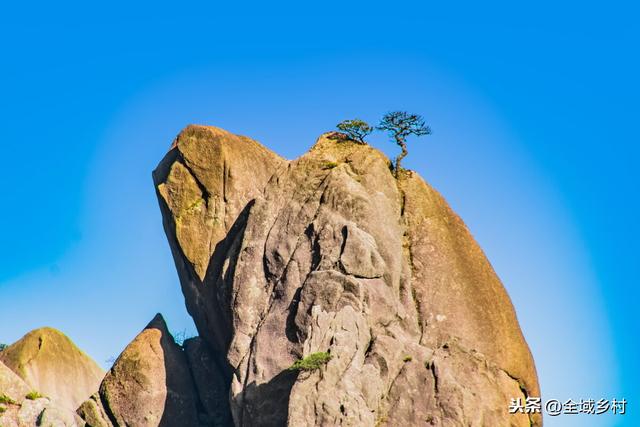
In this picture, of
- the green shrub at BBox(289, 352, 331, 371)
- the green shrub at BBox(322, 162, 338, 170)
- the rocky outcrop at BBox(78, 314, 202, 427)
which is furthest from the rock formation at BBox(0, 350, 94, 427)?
the green shrub at BBox(322, 162, 338, 170)

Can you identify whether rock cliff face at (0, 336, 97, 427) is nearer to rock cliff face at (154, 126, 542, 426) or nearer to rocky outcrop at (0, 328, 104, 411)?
rocky outcrop at (0, 328, 104, 411)

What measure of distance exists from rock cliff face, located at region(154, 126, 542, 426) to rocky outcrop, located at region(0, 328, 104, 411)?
561 inches

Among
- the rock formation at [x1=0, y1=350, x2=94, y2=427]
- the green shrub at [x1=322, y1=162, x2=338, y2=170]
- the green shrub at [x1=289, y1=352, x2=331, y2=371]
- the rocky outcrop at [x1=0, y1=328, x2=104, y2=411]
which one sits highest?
the green shrub at [x1=322, y1=162, x2=338, y2=170]

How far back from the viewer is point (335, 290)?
5109cm

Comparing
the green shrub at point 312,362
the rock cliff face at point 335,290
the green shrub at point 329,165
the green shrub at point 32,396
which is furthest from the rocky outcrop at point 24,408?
the green shrub at point 329,165

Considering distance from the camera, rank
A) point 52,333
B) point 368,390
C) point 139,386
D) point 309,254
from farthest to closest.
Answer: point 52,333 → point 139,386 → point 309,254 → point 368,390

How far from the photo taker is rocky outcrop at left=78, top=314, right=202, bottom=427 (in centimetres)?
5944

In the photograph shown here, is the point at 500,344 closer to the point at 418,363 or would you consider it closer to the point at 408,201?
the point at 418,363

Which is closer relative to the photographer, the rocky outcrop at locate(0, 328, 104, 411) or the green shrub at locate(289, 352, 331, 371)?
the green shrub at locate(289, 352, 331, 371)

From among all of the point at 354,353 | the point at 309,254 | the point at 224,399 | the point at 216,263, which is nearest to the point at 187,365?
the point at 224,399

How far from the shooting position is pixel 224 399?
61.1 meters

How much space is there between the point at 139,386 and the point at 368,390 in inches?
775

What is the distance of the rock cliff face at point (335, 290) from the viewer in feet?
159

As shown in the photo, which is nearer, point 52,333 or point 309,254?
point 309,254
